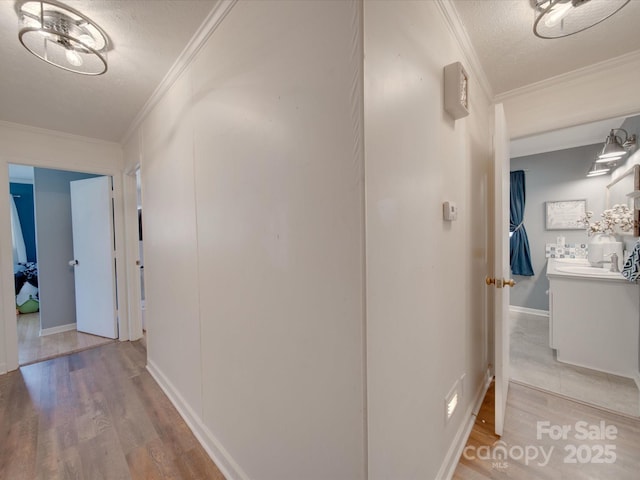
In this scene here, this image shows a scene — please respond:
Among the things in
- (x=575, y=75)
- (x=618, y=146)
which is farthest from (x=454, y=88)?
(x=618, y=146)

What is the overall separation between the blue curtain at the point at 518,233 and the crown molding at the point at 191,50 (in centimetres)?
447

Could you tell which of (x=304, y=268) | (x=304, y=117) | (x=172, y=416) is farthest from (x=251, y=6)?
(x=172, y=416)

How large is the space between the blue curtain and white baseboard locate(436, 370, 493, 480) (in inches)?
112

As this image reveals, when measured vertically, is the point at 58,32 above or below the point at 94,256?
above

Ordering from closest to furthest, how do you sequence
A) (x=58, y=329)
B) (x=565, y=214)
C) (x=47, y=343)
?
1. (x=47, y=343)
2. (x=58, y=329)
3. (x=565, y=214)

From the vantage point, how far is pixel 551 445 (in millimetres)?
1480

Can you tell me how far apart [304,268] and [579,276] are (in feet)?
9.23

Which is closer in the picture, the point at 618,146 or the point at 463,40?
the point at 463,40

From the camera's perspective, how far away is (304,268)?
86cm

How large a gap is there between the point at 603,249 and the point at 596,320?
2.76 ft

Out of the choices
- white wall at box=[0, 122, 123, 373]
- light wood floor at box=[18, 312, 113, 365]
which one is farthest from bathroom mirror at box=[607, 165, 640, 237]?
light wood floor at box=[18, 312, 113, 365]

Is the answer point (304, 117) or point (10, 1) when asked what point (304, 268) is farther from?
point (10, 1)

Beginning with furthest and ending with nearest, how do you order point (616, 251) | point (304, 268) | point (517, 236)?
point (517, 236) < point (616, 251) < point (304, 268)

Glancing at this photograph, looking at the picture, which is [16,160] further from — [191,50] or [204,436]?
[204,436]
